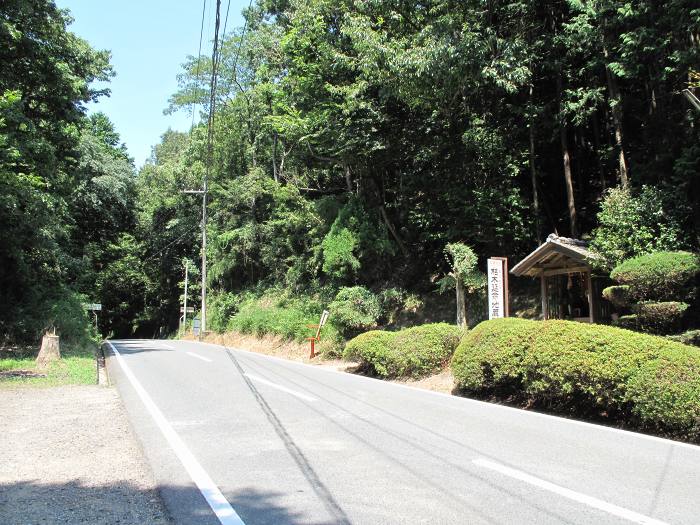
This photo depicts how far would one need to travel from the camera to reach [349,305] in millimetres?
20266

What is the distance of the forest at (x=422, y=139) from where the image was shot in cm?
1448

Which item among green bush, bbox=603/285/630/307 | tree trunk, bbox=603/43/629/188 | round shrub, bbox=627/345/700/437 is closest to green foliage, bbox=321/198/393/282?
tree trunk, bbox=603/43/629/188

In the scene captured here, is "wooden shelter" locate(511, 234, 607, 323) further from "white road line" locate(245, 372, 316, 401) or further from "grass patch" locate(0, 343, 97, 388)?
"grass patch" locate(0, 343, 97, 388)

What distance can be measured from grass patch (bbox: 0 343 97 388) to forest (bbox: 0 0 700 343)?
4.47m

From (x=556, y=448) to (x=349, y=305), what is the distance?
13854 millimetres

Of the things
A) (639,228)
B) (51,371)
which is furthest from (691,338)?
(51,371)

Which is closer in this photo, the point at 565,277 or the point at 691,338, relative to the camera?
the point at 691,338

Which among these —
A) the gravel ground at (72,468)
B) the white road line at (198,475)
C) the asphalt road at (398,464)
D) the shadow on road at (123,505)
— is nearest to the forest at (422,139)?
the asphalt road at (398,464)

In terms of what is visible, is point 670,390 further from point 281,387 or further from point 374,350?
point 374,350

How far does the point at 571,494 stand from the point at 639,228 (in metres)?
10.5

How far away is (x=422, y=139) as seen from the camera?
A: 2167 cm

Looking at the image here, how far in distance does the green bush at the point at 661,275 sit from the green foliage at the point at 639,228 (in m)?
1.23

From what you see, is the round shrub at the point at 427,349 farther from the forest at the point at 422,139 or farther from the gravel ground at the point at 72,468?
the gravel ground at the point at 72,468

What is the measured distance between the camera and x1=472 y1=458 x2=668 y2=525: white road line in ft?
14.2
